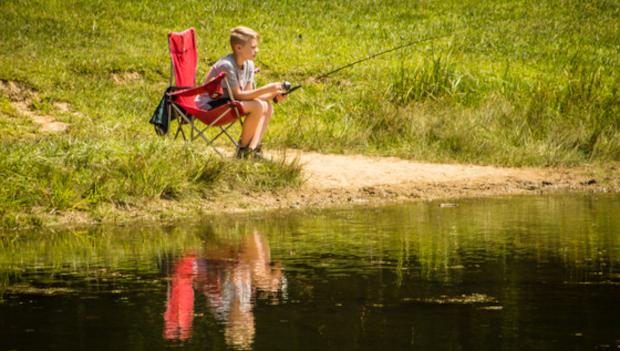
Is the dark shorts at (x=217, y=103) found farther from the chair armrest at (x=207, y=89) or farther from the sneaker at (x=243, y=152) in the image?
the sneaker at (x=243, y=152)

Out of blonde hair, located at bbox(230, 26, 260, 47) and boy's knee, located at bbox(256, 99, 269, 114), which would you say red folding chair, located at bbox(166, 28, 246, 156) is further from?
blonde hair, located at bbox(230, 26, 260, 47)

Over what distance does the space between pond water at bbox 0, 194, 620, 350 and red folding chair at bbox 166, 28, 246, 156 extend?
6.45 feet

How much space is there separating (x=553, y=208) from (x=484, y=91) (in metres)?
7.23

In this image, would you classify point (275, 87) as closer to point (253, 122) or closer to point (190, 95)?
point (253, 122)

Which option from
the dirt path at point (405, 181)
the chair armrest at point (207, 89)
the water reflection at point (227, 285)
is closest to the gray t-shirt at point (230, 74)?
the chair armrest at point (207, 89)

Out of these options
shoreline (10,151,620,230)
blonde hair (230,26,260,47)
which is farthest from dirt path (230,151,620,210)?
blonde hair (230,26,260,47)

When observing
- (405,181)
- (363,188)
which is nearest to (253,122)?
(363,188)

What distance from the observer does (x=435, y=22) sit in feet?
83.8

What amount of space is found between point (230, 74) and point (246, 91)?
226 mm

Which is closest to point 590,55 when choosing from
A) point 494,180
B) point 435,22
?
point 435,22

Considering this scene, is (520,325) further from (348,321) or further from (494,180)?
(494,180)

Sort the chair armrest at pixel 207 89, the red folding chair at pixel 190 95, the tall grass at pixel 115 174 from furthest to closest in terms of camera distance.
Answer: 1. the red folding chair at pixel 190 95
2. the chair armrest at pixel 207 89
3. the tall grass at pixel 115 174

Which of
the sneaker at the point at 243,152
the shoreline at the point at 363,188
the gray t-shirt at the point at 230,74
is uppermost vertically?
the gray t-shirt at the point at 230,74

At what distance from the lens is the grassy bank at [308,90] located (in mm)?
11438
